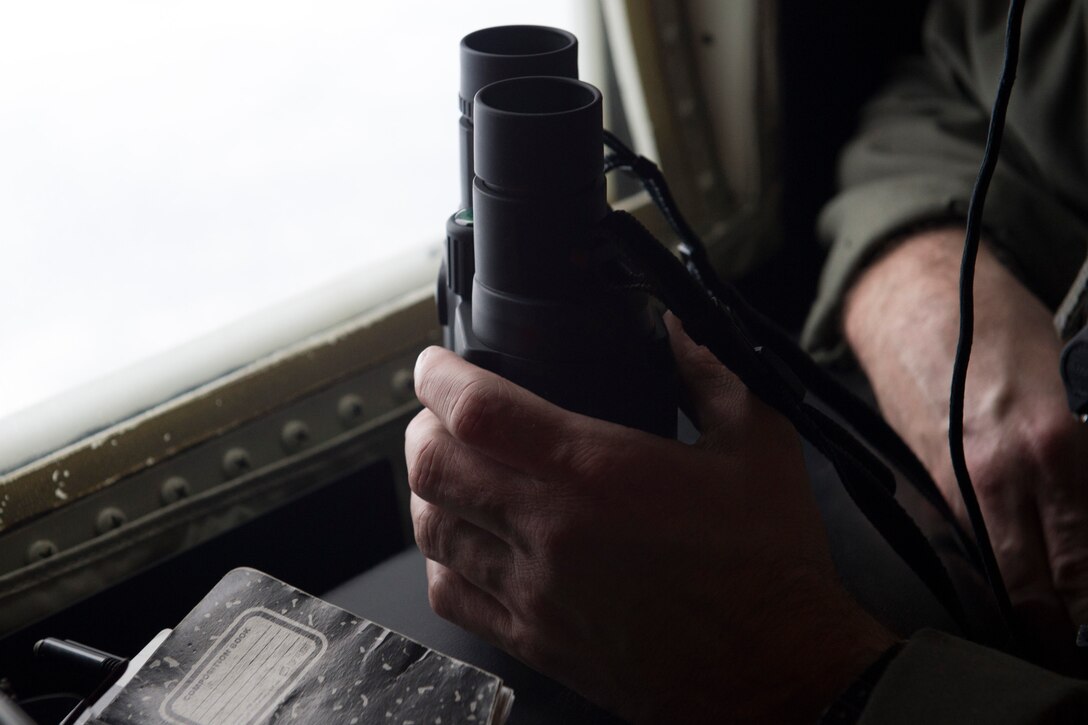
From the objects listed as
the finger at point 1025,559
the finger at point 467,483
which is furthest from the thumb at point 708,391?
the finger at point 1025,559

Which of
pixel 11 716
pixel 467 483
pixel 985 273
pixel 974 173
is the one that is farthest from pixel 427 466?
pixel 974 173

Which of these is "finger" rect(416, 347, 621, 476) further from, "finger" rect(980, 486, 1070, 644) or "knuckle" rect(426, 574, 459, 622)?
"finger" rect(980, 486, 1070, 644)

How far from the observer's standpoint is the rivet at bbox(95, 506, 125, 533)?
782 millimetres

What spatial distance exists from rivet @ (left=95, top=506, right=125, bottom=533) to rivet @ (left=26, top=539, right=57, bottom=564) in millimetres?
40

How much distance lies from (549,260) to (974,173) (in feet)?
2.23

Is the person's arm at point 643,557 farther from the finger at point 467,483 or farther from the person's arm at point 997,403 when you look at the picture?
the person's arm at point 997,403

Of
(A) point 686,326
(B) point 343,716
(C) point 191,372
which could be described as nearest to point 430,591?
(B) point 343,716

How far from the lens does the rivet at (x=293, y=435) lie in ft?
2.90

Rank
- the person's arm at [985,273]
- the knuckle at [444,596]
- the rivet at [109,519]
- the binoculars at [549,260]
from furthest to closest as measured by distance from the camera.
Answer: the rivet at [109,519], the person's arm at [985,273], the knuckle at [444,596], the binoculars at [549,260]

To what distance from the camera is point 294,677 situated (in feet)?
1.67

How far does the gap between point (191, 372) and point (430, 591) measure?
37cm

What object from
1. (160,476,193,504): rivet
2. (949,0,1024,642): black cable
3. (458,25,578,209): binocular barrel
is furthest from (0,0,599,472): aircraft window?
(949,0,1024,642): black cable

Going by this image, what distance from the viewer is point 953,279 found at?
2.91 ft

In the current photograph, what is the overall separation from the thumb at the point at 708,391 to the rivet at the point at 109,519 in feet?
1.67
